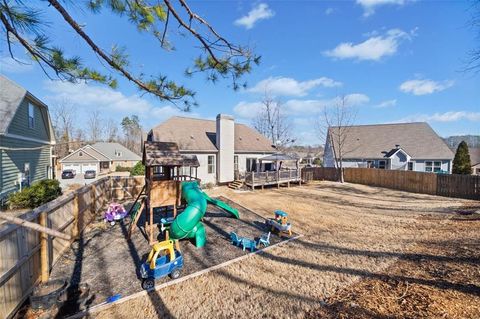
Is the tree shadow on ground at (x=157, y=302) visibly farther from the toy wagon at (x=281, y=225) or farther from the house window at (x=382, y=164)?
the house window at (x=382, y=164)

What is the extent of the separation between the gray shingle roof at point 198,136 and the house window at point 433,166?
58.0 feet

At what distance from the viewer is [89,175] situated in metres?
34.2

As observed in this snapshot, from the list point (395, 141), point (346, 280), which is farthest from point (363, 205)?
point (395, 141)

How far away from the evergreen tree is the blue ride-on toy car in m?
28.8

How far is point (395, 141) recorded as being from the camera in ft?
93.4

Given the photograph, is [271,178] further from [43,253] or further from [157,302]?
[43,253]

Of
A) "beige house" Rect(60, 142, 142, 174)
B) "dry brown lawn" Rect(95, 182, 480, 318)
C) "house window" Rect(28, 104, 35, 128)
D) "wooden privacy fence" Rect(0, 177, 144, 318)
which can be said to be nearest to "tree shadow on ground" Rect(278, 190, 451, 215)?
"dry brown lawn" Rect(95, 182, 480, 318)

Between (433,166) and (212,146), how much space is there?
974 inches

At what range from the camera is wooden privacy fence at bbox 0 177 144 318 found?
3656mm

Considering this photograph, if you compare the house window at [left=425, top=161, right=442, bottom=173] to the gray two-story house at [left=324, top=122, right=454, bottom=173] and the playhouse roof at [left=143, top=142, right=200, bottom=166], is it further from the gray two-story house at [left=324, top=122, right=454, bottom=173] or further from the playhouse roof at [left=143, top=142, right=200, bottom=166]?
the playhouse roof at [left=143, top=142, right=200, bottom=166]

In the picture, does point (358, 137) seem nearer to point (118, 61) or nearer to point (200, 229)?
point (200, 229)

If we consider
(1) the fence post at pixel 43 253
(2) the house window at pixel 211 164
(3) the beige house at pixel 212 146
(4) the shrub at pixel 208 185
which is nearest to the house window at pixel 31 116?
(3) the beige house at pixel 212 146

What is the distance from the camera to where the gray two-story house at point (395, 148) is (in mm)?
25641

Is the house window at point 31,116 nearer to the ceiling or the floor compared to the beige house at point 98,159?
nearer to the ceiling
